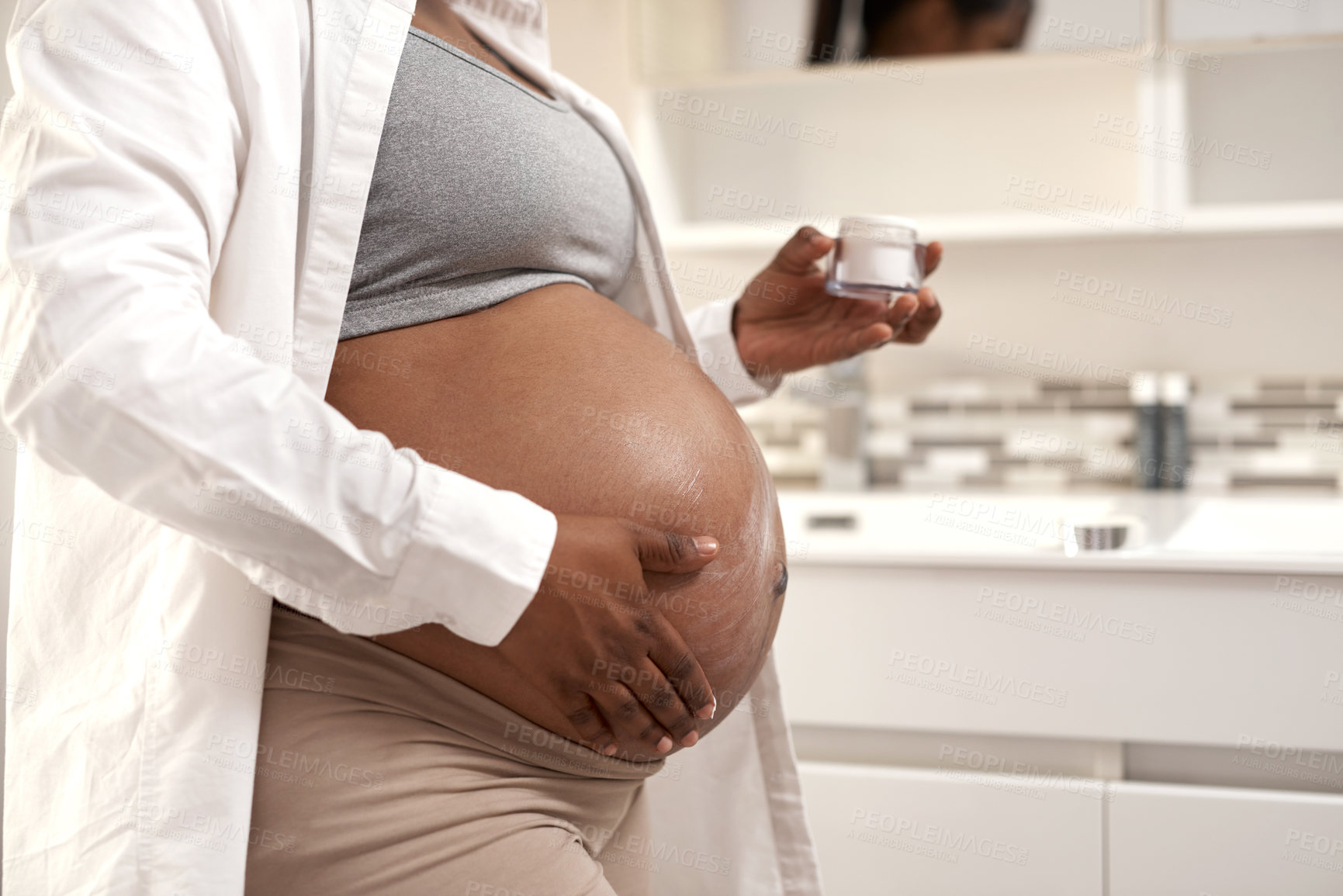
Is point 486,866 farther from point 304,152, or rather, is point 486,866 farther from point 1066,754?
point 1066,754

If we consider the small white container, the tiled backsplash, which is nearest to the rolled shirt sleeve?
the small white container

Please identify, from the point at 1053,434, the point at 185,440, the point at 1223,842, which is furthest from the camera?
the point at 1053,434

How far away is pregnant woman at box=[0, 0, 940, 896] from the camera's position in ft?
1.81

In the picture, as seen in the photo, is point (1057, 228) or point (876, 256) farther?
point (1057, 228)

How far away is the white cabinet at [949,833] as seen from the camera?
130cm

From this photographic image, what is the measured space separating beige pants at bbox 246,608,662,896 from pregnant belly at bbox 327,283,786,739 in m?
0.03

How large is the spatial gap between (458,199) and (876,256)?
1.47ft

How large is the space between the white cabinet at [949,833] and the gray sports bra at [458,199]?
818 millimetres

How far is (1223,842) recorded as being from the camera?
1260 millimetres

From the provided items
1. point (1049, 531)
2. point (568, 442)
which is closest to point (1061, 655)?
point (1049, 531)

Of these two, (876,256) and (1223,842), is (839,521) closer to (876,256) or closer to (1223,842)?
(1223,842)

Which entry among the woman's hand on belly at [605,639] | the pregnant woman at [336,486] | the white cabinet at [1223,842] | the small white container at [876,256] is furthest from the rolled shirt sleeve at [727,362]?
the white cabinet at [1223,842]

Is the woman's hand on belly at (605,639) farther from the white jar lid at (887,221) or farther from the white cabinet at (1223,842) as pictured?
the white cabinet at (1223,842)

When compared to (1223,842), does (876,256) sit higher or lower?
higher
